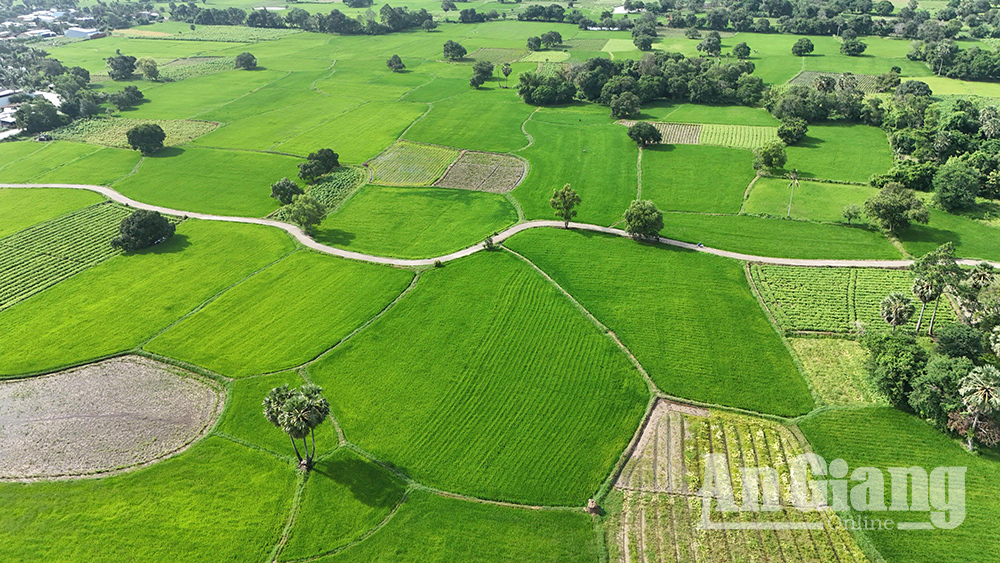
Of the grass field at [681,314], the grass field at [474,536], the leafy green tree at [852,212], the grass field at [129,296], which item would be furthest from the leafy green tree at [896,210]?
the grass field at [129,296]

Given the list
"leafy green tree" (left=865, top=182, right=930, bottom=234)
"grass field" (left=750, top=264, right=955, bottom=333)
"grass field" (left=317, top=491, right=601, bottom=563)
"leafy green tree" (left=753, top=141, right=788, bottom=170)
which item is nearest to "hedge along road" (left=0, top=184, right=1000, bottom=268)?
"grass field" (left=750, top=264, right=955, bottom=333)

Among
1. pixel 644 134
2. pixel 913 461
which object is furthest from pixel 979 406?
pixel 644 134

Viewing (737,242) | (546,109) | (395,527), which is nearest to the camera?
(395,527)

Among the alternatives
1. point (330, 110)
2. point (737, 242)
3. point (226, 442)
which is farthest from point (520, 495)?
point (330, 110)

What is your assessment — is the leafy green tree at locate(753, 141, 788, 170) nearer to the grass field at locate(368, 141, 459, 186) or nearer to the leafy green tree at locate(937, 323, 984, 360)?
the leafy green tree at locate(937, 323, 984, 360)

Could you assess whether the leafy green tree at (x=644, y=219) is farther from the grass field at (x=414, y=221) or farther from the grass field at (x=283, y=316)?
the grass field at (x=283, y=316)

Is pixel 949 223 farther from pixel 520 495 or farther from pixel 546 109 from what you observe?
pixel 546 109
